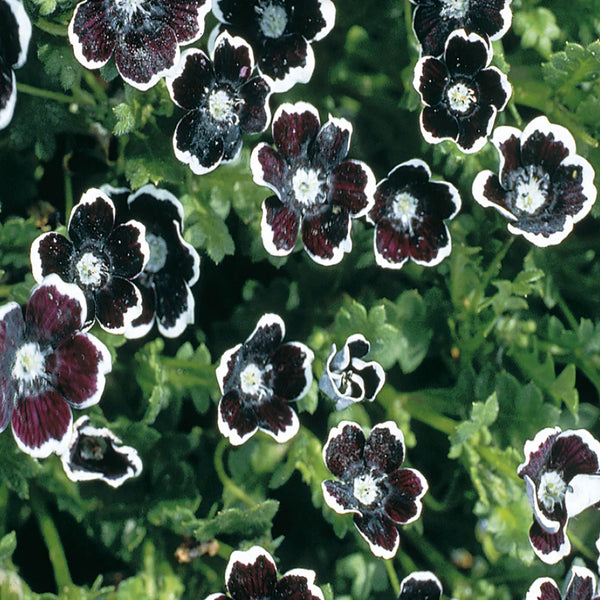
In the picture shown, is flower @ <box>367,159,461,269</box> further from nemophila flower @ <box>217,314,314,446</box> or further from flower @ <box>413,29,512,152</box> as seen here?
nemophila flower @ <box>217,314,314,446</box>

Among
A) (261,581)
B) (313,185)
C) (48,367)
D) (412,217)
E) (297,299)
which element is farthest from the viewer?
(297,299)

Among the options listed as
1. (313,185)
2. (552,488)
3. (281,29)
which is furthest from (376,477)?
(281,29)

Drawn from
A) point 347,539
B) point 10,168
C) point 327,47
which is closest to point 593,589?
point 347,539

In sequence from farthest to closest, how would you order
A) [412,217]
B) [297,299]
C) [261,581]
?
1. [297,299]
2. [412,217]
3. [261,581]

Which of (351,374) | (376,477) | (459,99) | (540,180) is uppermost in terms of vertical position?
(459,99)

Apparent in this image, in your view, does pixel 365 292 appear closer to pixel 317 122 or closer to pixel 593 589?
pixel 317 122

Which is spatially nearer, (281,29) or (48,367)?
(48,367)

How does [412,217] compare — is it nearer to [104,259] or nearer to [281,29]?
[281,29]

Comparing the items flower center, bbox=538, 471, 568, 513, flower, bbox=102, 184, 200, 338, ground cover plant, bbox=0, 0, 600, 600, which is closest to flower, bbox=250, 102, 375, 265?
ground cover plant, bbox=0, 0, 600, 600
